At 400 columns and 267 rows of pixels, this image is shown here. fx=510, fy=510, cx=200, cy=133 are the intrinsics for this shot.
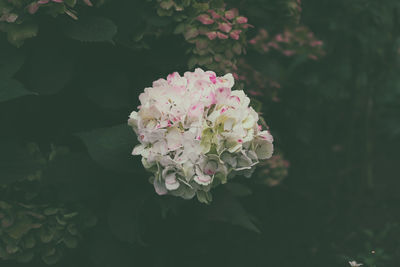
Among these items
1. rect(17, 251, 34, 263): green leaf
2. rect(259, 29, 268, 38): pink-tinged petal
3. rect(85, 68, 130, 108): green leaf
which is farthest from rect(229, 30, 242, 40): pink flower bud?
rect(17, 251, 34, 263): green leaf

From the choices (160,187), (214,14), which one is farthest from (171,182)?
(214,14)

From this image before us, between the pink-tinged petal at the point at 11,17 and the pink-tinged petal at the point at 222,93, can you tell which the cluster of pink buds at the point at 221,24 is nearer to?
the pink-tinged petal at the point at 222,93

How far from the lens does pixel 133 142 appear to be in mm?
1486

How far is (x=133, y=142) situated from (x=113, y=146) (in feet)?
0.21

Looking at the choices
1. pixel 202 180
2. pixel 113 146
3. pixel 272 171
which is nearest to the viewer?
pixel 202 180

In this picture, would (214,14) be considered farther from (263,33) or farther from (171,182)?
(263,33)

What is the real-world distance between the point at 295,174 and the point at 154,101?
1.86 metres

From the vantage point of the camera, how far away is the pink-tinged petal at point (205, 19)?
5.42 feet

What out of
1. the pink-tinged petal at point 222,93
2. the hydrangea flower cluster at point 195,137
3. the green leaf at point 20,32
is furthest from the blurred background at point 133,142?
the pink-tinged petal at point 222,93

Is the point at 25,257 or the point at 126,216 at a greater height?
the point at 126,216

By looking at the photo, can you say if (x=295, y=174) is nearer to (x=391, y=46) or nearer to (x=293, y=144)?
(x=293, y=144)

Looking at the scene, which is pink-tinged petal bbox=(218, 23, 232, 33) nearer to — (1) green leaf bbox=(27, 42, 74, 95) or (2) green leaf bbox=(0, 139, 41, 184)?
(1) green leaf bbox=(27, 42, 74, 95)

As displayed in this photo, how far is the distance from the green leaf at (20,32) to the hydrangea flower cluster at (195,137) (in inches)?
15.3

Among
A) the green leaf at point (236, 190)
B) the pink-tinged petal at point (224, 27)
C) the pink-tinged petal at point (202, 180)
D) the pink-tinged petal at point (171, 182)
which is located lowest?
the green leaf at point (236, 190)
